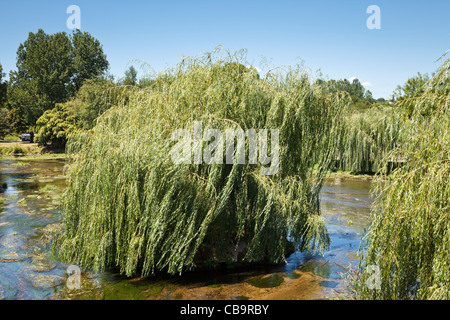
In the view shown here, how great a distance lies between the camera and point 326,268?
952 cm

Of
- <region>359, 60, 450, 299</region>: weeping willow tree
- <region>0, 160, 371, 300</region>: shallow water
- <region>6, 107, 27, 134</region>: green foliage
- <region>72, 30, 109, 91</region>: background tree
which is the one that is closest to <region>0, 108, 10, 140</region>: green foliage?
<region>6, 107, 27, 134</region>: green foliage

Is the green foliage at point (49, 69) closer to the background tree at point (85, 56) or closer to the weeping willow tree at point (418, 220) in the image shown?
the background tree at point (85, 56)

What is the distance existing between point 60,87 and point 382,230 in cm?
5847

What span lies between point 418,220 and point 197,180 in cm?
462

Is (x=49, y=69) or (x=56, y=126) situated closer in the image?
(x=56, y=126)

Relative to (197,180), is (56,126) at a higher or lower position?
higher

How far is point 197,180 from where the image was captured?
8.10m

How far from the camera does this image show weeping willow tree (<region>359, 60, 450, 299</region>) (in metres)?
4.82

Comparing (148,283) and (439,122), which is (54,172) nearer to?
(148,283)

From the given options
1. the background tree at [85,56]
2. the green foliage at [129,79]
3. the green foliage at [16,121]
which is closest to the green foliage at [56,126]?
the green foliage at [129,79]

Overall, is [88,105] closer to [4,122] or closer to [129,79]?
[129,79]

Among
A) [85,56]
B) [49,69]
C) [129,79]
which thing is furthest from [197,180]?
[85,56]

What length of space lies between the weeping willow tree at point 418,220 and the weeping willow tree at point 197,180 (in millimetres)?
3566

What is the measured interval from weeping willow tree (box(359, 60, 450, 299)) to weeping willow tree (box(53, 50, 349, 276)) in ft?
11.7
